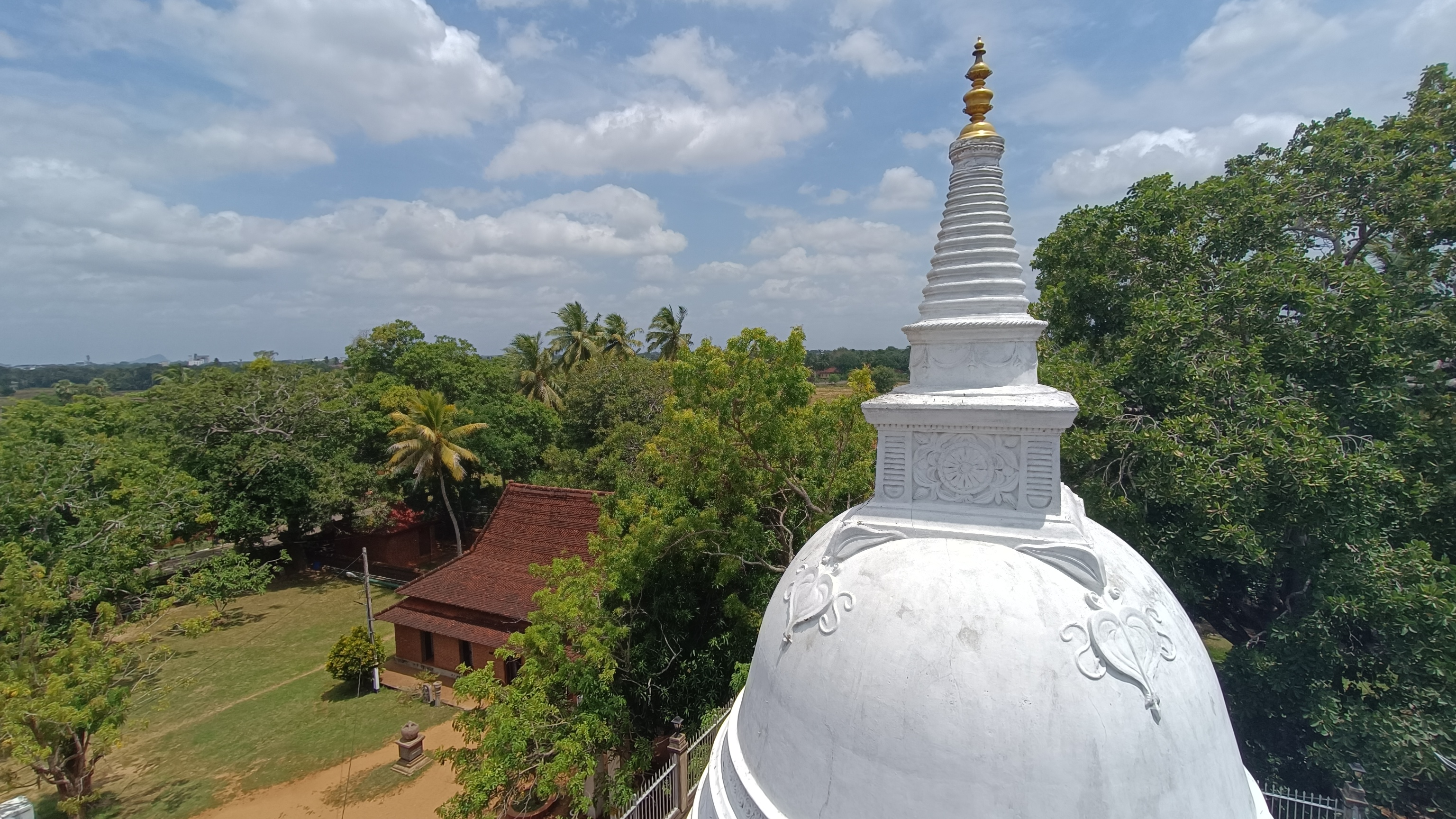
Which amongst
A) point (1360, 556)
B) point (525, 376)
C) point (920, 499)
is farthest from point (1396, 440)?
point (525, 376)

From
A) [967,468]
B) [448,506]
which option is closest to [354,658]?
[448,506]

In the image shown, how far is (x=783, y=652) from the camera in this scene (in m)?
6.65

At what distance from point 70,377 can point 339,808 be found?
18995 cm

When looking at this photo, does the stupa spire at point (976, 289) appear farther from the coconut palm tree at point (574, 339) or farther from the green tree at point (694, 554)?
the coconut palm tree at point (574, 339)

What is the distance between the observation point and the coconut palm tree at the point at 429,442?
2670 cm

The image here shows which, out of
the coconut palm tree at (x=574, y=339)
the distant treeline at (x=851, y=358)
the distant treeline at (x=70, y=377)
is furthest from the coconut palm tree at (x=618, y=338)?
the distant treeline at (x=70, y=377)

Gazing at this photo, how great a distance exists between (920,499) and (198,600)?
20719mm

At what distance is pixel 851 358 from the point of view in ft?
428

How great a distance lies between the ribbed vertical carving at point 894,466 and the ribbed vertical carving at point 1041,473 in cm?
126

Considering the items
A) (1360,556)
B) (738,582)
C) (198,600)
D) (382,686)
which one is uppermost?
(1360,556)

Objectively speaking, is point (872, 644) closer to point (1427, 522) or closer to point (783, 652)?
point (783, 652)

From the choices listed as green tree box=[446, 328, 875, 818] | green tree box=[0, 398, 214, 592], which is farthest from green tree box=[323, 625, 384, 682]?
green tree box=[446, 328, 875, 818]

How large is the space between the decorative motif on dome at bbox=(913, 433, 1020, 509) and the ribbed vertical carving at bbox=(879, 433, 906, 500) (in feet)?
0.43

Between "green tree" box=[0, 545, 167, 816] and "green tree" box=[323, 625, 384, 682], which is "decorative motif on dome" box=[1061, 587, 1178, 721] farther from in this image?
"green tree" box=[323, 625, 384, 682]
